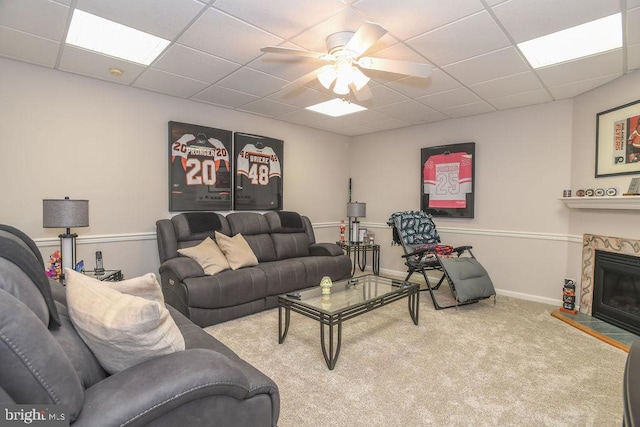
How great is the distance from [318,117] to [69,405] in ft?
14.4

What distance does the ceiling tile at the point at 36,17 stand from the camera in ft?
6.73

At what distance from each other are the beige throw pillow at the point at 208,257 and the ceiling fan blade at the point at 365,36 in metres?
2.38

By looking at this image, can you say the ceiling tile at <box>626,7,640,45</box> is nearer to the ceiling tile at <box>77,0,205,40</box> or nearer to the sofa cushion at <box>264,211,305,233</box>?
the ceiling tile at <box>77,0,205,40</box>

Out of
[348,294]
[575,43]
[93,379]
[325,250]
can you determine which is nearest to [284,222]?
[325,250]

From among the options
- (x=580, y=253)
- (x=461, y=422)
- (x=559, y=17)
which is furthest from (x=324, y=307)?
(x=580, y=253)

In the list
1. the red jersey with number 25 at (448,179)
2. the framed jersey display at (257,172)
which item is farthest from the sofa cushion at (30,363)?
the red jersey with number 25 at (448,179)

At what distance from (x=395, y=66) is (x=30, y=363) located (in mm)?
2470

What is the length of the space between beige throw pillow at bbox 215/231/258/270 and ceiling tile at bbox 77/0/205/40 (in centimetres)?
211

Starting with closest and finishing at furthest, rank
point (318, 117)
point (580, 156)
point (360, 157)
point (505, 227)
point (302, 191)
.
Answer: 1. point (580, 156)
2. point (505, 227)
3. point (318, 117)
4. point (302, 191)
5. point (360, 157)

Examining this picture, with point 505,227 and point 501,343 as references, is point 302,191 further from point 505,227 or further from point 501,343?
point 501,343

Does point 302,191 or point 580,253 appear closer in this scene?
point 580,253

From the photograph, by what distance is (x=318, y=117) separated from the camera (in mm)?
4742

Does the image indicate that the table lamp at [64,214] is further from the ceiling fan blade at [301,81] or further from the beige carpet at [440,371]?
the ceiling fan blade at [301,81]

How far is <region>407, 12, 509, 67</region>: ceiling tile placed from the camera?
2215 mm
